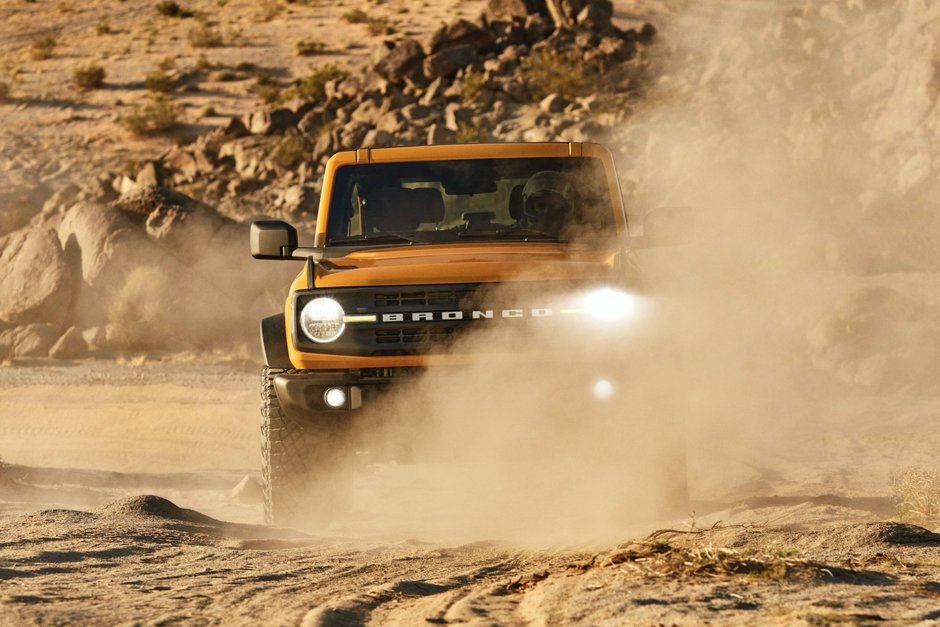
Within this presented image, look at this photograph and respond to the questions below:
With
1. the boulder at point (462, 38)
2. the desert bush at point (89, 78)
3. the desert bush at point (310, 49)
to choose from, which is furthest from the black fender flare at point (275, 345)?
the desert bush at point (310, 49)

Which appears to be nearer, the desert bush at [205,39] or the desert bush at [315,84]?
the desert bush at [315,84]

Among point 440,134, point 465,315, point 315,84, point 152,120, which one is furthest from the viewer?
point 315,84

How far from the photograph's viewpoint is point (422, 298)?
6805mm

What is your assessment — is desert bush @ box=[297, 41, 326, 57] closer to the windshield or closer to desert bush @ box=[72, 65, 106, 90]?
desert bush @ box=[72, 65, 106, 90]

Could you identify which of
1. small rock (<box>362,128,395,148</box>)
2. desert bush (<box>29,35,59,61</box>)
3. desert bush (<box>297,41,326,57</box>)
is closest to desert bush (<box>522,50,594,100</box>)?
small rock (<box>362,128,395,148</box>)

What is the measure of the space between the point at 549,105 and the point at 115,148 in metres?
13.0

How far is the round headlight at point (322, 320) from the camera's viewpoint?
22.7ft

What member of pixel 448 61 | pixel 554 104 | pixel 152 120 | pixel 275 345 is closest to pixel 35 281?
pixel 554 104

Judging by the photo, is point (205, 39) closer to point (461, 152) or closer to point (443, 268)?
point (461, 152)

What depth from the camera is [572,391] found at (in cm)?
675

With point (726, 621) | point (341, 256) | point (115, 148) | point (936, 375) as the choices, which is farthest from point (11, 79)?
point (726, 621)

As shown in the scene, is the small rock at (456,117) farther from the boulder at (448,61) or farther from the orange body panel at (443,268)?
the orange body panel at (443,268)

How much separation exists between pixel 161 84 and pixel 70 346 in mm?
22323

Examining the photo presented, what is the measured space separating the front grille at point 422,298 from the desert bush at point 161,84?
36.0 m
